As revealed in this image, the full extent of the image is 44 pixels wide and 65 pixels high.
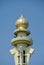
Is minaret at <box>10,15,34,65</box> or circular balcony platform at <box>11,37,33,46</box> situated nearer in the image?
minaret at <box>10,15,34,65</box>

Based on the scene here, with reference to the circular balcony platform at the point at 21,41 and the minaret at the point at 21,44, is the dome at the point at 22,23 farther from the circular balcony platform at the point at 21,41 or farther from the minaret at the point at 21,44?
the circular balcony platform at the point at 21,41

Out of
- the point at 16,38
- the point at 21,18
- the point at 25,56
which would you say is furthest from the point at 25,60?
the point at 21,18

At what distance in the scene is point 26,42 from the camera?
48.3 meters

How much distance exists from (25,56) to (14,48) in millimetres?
2350

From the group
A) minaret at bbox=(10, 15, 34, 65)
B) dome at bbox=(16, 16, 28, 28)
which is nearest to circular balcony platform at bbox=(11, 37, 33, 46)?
minaret at bbox=(10, 15, 34, 65)

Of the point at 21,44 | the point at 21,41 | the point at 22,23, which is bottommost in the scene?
the point at 21,44

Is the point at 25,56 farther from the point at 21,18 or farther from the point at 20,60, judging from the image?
the point at 21,18

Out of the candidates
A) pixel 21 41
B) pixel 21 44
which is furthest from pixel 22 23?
pixel 21 44

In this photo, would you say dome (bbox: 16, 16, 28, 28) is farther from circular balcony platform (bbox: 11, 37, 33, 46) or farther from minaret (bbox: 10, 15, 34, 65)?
circular balcony platform (bbox: 11, 37, 33, 46)

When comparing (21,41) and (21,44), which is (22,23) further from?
(21,44)

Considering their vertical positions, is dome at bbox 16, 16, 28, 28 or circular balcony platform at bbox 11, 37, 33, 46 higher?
dome at bbox 16, 16, 28, 28

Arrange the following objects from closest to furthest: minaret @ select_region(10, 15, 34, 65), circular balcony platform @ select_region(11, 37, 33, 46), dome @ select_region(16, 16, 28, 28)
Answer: minaret @ select_region(10, 15, 34, 65) < circular balcony platform @ select_region(11, 37, 33, 46) < dome @ select_region(16, 16, 28, 28)

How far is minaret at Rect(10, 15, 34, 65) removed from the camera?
47281 mm

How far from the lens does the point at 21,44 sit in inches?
1900
